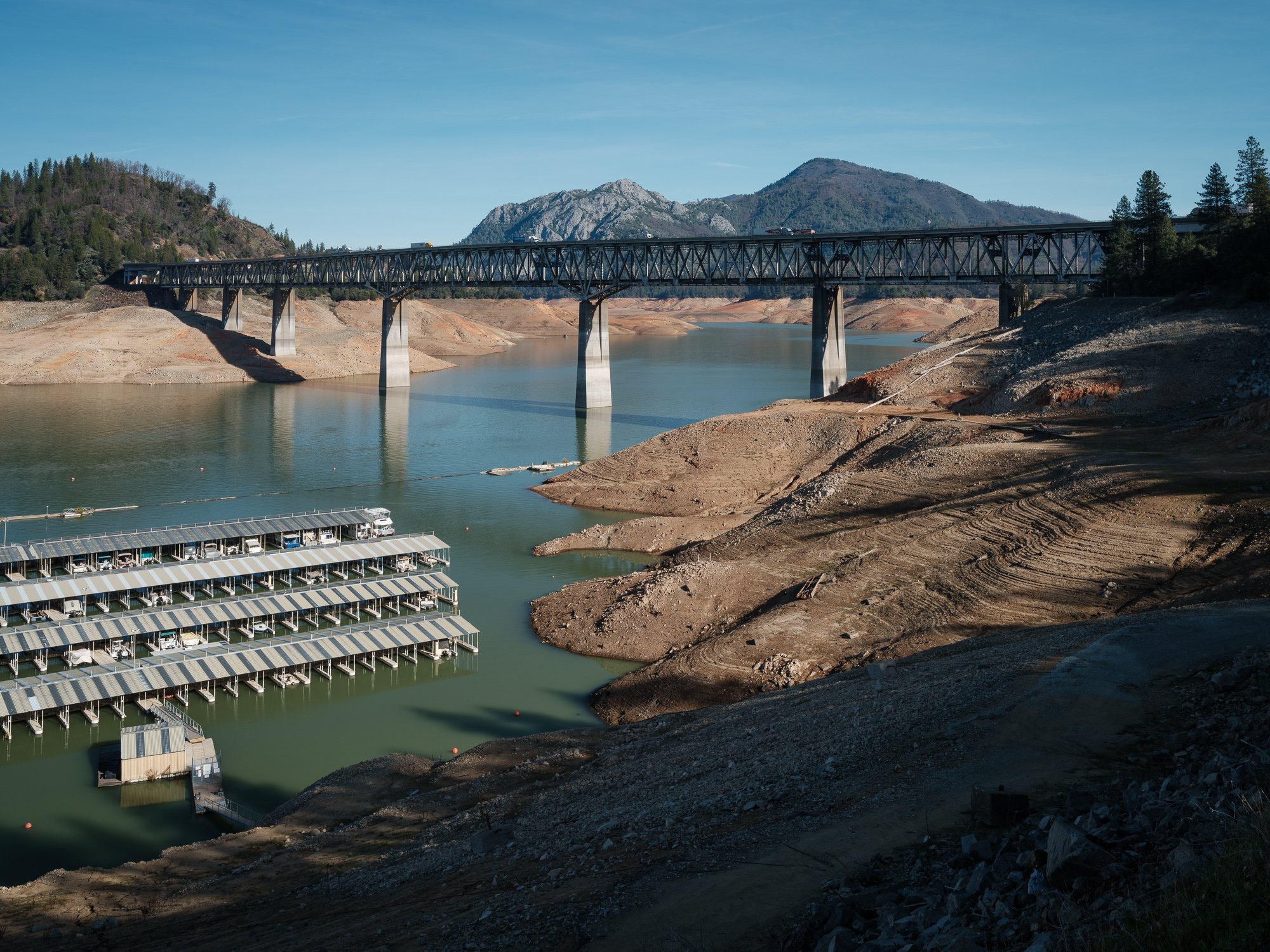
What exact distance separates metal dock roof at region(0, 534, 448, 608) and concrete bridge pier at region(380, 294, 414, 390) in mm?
82493

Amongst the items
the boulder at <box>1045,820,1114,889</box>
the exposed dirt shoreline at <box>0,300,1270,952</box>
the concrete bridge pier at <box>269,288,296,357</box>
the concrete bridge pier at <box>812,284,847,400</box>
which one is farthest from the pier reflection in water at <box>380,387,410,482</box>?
the boulder at <box>1045,820,1114,889</box>

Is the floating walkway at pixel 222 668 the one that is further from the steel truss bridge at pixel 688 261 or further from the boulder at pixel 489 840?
the steel truss bridge at pixel 688 261

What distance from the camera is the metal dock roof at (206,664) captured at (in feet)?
115

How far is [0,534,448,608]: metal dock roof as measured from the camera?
148 ft

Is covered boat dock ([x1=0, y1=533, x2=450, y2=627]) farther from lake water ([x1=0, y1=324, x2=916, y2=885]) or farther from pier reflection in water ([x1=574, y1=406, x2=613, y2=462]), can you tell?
pier reflection in water ([x1=574, y1=406, x2=613, y2=462])

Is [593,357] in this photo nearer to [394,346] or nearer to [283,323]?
[394,346]

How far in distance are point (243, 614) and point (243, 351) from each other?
119 m

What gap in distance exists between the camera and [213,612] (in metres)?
43.1

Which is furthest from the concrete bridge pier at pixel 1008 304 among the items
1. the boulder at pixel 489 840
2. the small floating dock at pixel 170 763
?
the boulder at pixel 489 840

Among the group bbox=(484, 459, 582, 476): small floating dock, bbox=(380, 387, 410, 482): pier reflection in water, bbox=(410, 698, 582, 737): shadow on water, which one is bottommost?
bbox=(410, 698, 582, 737): shadow on water

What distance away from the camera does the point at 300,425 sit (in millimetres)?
104062

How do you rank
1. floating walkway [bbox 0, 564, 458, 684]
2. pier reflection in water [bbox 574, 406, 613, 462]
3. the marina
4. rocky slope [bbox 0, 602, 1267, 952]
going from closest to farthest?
rocky slope [bbox 0, 602, 1267, 952]
the marina
floating walkway [bbox 0, 564, 458, 684]
pier reflection in water [bbox 574, 406, 613, 462]

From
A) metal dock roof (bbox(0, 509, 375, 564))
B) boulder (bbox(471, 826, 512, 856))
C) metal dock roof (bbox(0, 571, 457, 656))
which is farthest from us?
metal dock roof (bbox(0, 509, 375, 564))

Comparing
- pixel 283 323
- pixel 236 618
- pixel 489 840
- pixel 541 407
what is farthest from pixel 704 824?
pixel 283 323
